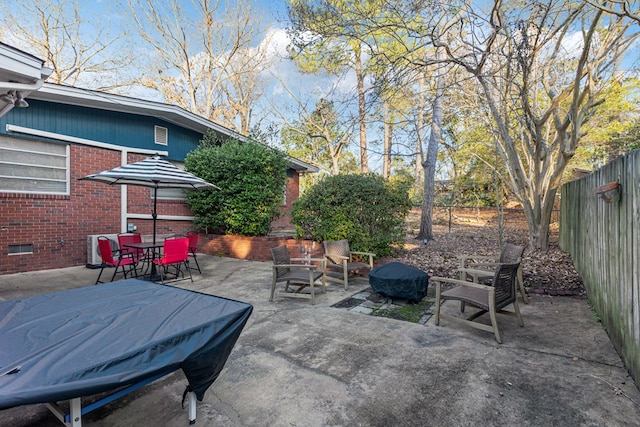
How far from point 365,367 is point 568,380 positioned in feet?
Result: 5.36

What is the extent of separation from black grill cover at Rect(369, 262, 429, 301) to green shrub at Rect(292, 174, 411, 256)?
2024 millimetres

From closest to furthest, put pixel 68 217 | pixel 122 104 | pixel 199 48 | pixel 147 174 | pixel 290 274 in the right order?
1. pixel 290 274
2. pixel 147 174
3. pixel 68 217
4. pixel 122 104
5. pixel 199 48

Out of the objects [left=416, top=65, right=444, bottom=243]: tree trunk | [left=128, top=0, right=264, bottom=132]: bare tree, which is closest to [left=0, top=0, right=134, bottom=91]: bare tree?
[left=128, top=0, right=264, bottom=132]: bare tree

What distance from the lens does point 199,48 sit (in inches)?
675

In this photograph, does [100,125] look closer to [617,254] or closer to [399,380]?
[399,380]

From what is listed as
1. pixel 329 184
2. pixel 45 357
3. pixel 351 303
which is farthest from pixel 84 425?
pixel 329 184

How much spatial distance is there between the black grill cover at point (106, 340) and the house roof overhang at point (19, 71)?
3.10 metres

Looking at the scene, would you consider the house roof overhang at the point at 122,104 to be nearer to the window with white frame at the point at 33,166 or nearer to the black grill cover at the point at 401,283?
the window with white frame at the point at 33,166

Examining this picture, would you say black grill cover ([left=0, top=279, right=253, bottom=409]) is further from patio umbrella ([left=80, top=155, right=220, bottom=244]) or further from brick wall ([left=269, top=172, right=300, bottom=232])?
brick wall ([left=269, top=172, right=300, bottom=232])

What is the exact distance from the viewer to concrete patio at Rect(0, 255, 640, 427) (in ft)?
7.20

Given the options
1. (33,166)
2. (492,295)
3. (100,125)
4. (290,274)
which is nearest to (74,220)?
(33,166)

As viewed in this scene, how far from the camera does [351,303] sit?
4.88 metres

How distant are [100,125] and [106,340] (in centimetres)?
785

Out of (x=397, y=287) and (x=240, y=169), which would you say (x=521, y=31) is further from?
(x=240, y=169)
